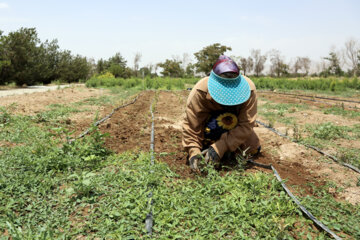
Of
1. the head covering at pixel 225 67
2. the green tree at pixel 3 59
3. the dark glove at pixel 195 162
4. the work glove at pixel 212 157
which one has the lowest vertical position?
the dark glove at pixel 195 162

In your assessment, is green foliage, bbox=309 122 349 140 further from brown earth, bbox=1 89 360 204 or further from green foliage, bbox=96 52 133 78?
green foliage, bbox=96 52 133 78

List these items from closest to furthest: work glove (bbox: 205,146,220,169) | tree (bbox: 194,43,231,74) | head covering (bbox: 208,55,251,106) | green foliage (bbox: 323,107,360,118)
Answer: head covering (bbox: 208,55,251,106), work glove (bbox: 205,146,220,169), green foliage (bbox: 323,107,360,118), tree (bbox: 194,43,231,74)

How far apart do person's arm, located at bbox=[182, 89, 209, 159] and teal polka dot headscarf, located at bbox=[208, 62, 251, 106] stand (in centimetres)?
25

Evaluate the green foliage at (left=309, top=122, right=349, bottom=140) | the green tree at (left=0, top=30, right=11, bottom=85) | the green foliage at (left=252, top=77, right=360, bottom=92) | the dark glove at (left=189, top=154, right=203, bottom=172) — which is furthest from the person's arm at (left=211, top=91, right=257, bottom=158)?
the green tree at (left=0, top=30, right=11, bottom=85)

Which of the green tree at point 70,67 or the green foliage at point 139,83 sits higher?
the green tree at point 70,67

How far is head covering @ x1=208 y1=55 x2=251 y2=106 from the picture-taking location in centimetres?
252

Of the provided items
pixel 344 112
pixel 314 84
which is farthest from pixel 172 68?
pixel 344 112

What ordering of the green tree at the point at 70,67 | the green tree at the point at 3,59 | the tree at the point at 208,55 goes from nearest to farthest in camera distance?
the green tree at the point at 3,59 < the green tree at the point at 70,67 < the tree at the point at 208,55

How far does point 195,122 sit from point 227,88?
544mm

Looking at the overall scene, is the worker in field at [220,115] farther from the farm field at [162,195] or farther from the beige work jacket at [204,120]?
the farm field at [162,195]

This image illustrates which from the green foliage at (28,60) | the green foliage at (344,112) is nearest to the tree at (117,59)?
the green foliage at (28,60)

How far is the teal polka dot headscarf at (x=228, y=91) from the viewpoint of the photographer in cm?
252

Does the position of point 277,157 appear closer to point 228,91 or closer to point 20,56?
point 228,91

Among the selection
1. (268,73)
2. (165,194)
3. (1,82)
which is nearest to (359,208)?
(165,194)
